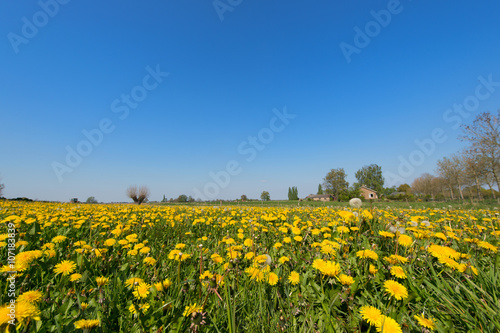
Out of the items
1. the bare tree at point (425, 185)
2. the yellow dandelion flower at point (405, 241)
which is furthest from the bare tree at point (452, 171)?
the yellow dandelion flower at point (405, 241)

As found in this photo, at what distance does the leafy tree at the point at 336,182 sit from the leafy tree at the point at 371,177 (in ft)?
21.5

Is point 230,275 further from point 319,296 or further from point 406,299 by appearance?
point 406,299

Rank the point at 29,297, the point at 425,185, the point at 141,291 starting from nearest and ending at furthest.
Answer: the point at 29,297 → the point at 141,291 → the point at 425,185

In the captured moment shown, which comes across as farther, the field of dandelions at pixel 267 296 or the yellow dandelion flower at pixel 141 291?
the yellow dandelion flower at pixel 141 291

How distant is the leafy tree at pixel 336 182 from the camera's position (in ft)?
232

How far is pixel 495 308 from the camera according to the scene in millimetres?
1203

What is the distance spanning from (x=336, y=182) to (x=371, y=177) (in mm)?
15192

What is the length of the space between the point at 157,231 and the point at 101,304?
266 centimetres

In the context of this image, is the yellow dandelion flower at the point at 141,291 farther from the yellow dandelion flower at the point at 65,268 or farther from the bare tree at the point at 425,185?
the bare tree at the point at 425,185

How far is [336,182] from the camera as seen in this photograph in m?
71.9

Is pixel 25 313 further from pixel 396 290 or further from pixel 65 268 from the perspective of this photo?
pixel 396 290

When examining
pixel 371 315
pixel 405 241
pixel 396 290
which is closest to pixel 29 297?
pixel 371 315

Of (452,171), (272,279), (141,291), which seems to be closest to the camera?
(141,291)

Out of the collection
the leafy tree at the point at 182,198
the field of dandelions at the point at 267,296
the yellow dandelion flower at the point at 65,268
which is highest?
the leafy tree at the point at 182,198
